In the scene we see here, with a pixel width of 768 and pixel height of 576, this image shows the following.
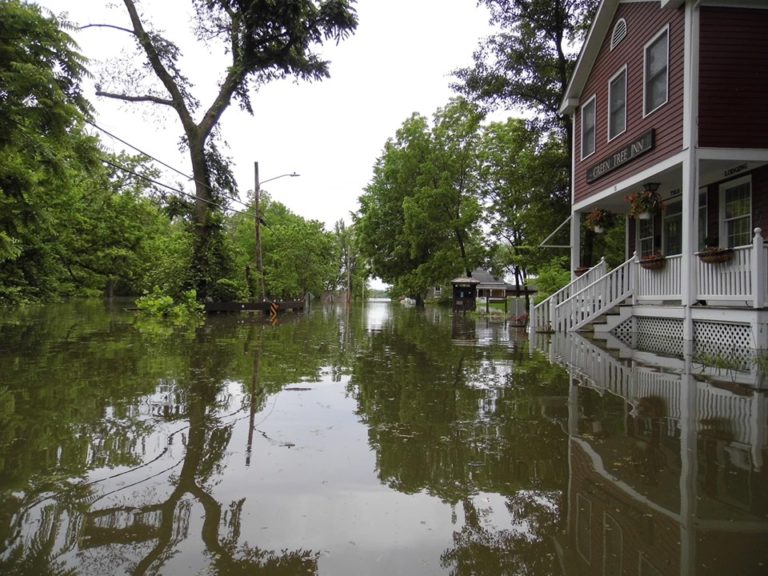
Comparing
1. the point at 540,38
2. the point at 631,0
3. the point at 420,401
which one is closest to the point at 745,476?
the point at 420,401

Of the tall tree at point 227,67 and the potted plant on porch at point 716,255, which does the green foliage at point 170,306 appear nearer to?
the tall tree at point 227,67

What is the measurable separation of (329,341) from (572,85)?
A: 34.0 ft

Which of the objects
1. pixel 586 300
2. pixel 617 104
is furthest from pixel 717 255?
pixel 617 104

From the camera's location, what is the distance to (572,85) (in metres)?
16.2

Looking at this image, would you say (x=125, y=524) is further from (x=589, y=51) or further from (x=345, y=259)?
(x=345, y=259)

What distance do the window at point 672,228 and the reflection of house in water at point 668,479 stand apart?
789cm

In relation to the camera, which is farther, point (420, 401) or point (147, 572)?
point (420, 401)

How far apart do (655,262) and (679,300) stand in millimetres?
1017

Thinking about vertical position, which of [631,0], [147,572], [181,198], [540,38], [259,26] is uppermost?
[259,26]

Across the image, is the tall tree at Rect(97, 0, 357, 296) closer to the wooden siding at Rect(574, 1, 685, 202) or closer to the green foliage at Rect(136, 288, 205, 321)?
the green foliage at Rect(136, 288, 205, 321)

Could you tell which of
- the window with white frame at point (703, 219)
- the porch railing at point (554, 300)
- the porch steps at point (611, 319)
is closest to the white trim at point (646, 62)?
the window with white frame at point (703, 219)

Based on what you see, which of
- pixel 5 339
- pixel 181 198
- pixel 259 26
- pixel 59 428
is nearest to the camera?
pixel 59 428

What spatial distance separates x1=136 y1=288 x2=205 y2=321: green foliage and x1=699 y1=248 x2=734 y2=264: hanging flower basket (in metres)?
18.7

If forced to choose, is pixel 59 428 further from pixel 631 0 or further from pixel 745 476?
pixel 631 0
